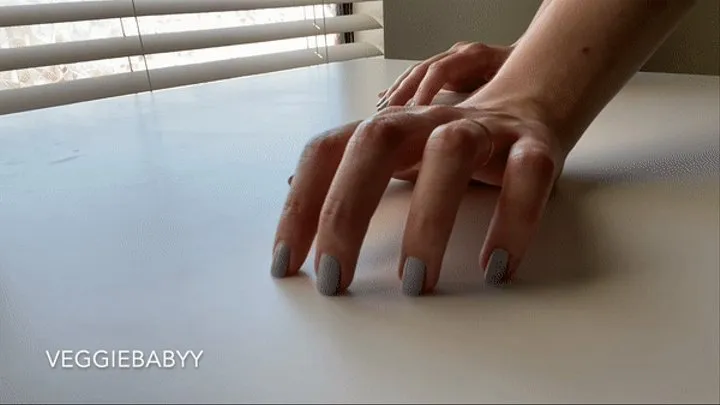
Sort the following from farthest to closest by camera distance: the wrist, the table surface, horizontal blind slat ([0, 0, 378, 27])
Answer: horizontal blind slat ([0, 0, 378, 27])
the wrist
the table surface

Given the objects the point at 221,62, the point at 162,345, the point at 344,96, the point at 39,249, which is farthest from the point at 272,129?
the point at 221,62

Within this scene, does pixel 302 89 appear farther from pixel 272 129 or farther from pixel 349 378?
pixel 349 378

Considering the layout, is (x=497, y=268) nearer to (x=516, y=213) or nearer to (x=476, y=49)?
(x=516, y=213)

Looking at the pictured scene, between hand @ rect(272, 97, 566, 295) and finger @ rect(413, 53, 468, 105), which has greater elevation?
hand @ rect(272, 97, 566, 295)

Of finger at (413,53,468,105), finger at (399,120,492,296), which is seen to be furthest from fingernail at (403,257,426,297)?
finger at (413,53,468,105)

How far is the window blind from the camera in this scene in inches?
44.9

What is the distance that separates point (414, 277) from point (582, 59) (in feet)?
0.94

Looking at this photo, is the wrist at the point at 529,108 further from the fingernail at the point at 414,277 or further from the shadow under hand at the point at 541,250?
the fingernail at the point at 414,277

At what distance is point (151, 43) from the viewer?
50.4 inches

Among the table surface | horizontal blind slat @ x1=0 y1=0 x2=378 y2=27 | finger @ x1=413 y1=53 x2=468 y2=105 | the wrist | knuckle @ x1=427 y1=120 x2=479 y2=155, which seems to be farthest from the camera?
horizontal blind slat @ x1=0 y1=0 x2=378 y2=27

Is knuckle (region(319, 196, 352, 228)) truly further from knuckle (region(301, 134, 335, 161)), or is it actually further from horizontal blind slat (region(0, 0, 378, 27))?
horizontal blind slat (region(0, 0, 378, 27))

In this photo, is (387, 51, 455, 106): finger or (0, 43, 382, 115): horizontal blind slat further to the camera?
(0, 43, 382, 115): horizontal blind slat

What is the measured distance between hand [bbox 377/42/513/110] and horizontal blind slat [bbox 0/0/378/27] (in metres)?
0.69

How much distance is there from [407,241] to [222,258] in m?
0.13
